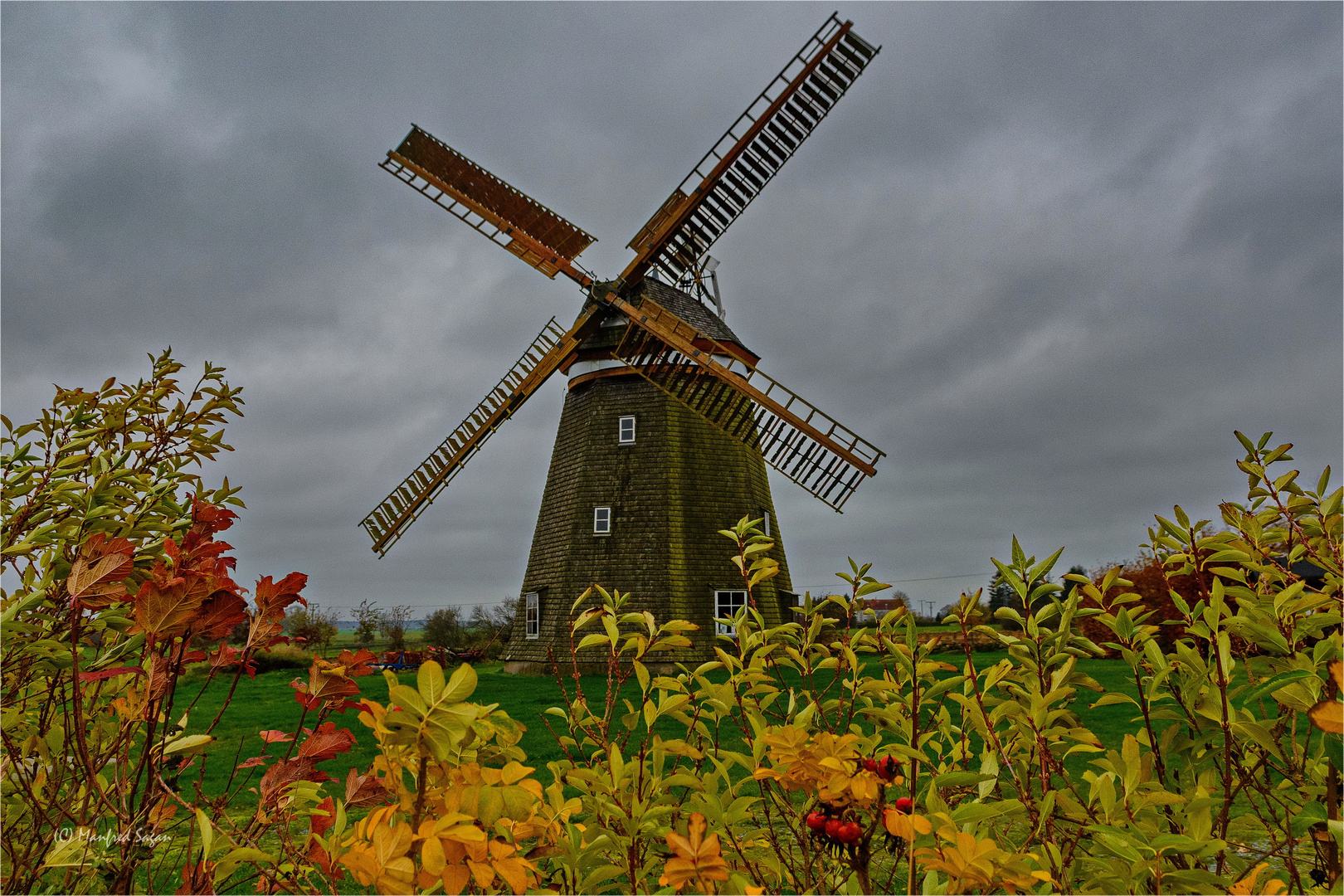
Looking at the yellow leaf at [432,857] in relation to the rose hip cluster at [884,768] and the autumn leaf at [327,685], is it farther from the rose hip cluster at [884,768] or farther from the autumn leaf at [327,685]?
the rose hip cluster at [884,768]

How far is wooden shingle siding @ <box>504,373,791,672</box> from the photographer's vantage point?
49.6 ft

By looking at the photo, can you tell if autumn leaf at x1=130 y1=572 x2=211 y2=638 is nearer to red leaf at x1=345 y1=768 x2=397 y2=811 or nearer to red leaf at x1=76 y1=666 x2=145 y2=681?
red leaf at x1=76 y1=666 x2=145 y2=681

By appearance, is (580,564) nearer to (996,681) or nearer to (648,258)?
(648,258)

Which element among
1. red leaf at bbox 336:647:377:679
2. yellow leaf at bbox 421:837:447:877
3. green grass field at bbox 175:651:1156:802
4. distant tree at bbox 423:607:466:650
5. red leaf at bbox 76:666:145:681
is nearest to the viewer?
yellow leaf at bbox 421:837:447:877

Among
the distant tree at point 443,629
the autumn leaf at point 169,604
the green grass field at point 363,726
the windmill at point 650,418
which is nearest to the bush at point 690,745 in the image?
the autumn leaf at point 169,604

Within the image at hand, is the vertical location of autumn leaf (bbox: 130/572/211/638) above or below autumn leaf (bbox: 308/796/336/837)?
above

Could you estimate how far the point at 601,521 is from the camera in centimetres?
1573

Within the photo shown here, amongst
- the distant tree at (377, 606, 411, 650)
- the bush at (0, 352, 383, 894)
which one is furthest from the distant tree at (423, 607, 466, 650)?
the bush at (0, 352, 383, 894)

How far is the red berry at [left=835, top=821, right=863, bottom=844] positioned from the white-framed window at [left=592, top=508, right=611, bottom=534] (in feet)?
46.8

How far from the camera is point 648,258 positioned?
1572cm

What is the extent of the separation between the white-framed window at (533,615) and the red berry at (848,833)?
611 inches

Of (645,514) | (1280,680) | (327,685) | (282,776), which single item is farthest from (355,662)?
(645,514)

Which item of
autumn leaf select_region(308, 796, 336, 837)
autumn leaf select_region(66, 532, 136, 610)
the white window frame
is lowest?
autumn leaf select_region(308, 796, 336, 837)

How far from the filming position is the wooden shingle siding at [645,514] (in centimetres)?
1513
